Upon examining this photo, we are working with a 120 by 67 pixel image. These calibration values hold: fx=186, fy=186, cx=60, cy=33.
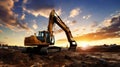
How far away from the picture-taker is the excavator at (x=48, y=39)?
24.6m

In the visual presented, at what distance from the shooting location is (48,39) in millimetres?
25234

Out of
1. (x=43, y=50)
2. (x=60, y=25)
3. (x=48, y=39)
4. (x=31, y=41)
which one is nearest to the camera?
(x=31, y=41)

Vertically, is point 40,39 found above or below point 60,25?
below

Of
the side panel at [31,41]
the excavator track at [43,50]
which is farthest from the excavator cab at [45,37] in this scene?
the excavator track at [43,50]

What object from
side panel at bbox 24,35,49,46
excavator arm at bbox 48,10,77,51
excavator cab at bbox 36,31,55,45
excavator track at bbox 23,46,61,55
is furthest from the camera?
excavator arm at bbox 48,10,77,51

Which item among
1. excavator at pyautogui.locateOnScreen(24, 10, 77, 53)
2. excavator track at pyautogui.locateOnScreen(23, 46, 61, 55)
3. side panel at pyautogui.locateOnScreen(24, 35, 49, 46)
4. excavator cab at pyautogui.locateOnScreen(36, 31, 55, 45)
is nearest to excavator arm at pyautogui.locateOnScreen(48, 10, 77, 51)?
excavator at pyautogui.locateOnScreen(24, 10, 77, 53)

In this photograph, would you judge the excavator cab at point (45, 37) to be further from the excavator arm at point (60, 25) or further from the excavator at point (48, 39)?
the excavator arm at point (60, 25)

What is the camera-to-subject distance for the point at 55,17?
2753cm

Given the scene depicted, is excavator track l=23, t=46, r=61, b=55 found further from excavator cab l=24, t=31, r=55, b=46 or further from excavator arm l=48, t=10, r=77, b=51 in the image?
excavator arm l=48, t=10, r=77, b=51

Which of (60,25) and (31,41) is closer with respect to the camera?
(31,41)

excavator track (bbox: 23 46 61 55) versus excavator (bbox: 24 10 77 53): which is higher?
excavator (bbox: 24 10 77 53)

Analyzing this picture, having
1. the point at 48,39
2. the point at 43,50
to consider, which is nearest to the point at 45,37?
the point at 48,39

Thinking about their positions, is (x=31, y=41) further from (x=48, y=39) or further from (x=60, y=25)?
(x=60, y=25)

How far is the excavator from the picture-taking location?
967 inches
